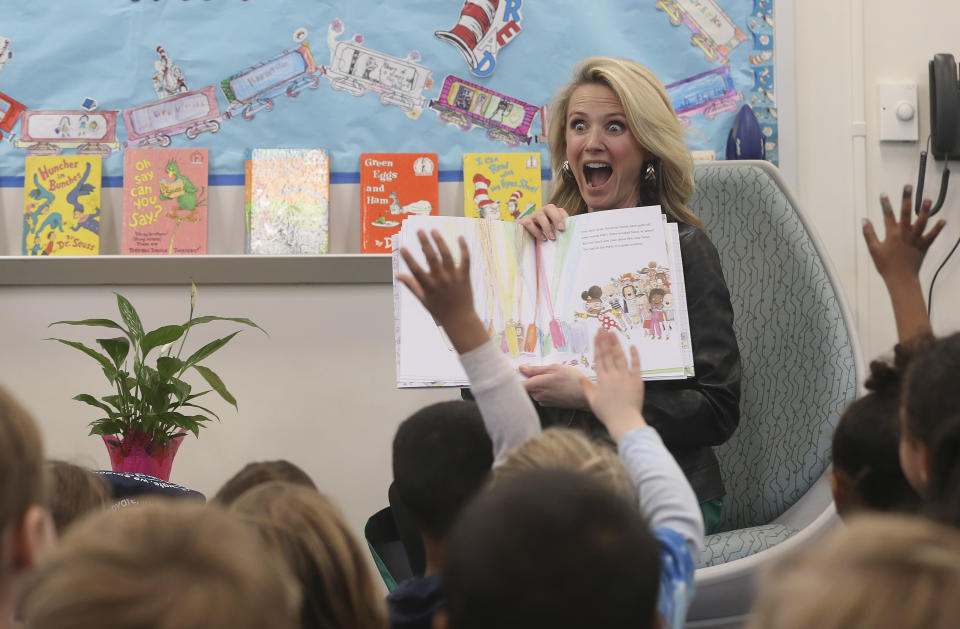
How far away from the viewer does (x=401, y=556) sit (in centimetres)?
178

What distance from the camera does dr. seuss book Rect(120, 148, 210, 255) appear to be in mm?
2576

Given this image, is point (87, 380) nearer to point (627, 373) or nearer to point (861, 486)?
point (627, 373)

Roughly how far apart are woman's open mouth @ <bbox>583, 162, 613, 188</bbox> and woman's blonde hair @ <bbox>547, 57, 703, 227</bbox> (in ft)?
0.22

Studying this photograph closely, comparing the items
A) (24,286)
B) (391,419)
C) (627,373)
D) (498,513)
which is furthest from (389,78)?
(498,513)

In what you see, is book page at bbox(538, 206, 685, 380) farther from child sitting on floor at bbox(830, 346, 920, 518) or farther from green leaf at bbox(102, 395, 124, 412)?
green leaf at bbox(102, 395, 124, 412)

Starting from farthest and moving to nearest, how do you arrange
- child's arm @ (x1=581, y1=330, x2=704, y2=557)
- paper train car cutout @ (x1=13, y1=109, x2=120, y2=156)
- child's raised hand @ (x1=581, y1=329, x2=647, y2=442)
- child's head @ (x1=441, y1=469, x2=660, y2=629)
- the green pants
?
paper train car cutout @ (x1=13, y1=109, x2=120, y2=156), the green pants, child's raised hand @ (x1=581, y1=329, x2=647, y2=442), child's arm @ (x1=581, y1=330, x2=704, y2=557), child's head @ (x1=441, y1=469, x2=660, y2=629)

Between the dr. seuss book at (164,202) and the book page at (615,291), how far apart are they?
45.9 inches

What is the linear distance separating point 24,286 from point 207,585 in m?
2.22

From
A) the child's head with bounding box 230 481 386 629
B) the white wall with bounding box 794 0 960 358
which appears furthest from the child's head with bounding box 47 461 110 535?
the white wall with bounding box 794 0 960 358

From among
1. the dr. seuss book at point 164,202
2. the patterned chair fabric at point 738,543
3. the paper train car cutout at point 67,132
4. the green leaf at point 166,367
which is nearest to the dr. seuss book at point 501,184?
the dr. seuss book at point 164,202

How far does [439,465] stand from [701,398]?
0.68 meters

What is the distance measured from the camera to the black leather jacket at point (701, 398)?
5.79ft

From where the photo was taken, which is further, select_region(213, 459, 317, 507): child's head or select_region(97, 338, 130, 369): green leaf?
select_region(97, 338, 130, 369): green leaf

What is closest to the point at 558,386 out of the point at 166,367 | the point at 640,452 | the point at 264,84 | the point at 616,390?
the point at 616,390
